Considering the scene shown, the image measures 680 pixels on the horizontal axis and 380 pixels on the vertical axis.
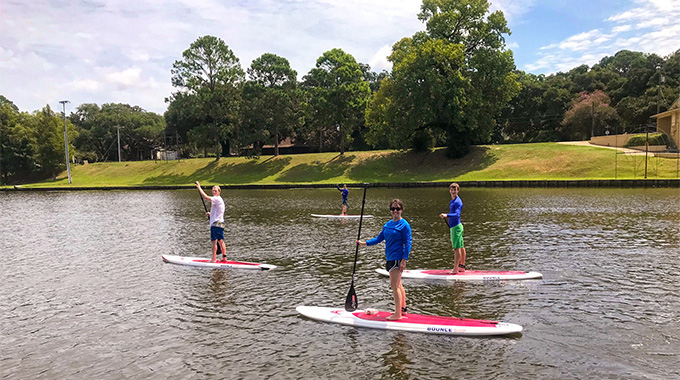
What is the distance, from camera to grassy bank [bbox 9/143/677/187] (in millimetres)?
58469

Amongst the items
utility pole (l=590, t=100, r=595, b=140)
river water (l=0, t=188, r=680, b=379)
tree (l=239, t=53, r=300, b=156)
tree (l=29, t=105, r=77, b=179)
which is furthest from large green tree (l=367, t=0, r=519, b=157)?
tree (l=29, t=105, r=77, b=179)

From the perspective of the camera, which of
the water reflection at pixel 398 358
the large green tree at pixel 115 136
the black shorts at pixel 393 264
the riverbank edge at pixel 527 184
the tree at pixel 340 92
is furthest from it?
the large green tree at pixel 115 136

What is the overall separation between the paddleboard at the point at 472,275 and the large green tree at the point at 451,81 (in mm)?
53924

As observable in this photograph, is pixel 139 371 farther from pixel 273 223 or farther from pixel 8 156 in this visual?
pixel 8 156

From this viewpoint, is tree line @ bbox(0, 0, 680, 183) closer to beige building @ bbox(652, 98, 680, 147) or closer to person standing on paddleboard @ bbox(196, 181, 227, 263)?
beige building @ bbox(652, 98, 680, 147)

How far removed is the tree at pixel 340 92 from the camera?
79938 mm

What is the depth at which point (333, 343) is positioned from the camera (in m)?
10.4

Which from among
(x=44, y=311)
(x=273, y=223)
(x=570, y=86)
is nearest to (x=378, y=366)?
(x=44, y=311)

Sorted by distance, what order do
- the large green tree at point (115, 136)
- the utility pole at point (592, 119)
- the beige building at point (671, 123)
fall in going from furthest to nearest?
1. the large green tree at point (115, 136)
2. the utility pole at point (592, 119)
3. the beige building at point (671, 123)

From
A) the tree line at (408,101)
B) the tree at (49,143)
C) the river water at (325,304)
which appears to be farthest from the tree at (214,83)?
→ the river water at (325,304)

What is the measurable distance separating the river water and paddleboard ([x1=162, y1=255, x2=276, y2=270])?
1.32 ft

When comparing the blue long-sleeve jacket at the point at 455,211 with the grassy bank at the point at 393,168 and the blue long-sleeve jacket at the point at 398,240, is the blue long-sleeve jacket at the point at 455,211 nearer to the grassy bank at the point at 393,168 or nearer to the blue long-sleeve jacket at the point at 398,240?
the blue long-sleeve jacket at the point at 398,240

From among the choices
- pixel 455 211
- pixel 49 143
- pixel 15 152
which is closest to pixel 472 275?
pixel 455 211

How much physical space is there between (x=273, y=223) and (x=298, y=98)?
60.8 metres
